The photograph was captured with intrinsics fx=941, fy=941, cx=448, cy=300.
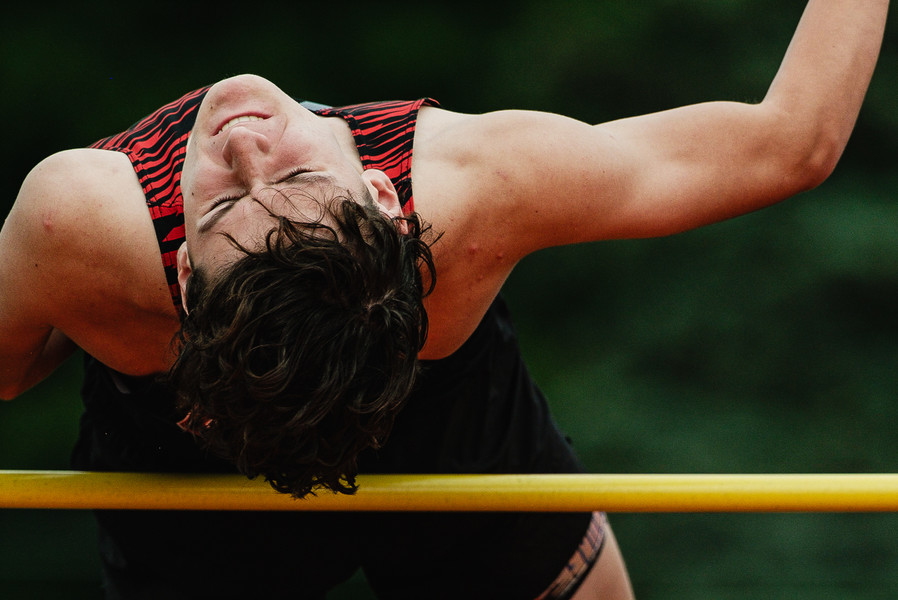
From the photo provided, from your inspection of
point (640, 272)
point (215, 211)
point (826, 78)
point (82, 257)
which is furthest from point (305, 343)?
point (640, 272)

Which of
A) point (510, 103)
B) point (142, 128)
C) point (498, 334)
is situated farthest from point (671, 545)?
point (142, 128)

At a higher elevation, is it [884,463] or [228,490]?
[228,490]

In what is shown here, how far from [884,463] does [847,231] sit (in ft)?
2.26

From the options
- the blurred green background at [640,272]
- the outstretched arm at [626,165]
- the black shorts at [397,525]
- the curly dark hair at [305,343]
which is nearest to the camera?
the curly dark hair at [305,343]

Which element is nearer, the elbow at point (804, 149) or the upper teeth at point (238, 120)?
the upper teeth at point (238, 120)

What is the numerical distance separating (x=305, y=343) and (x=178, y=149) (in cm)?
28

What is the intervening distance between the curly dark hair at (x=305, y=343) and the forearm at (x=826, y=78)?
0.45 meters

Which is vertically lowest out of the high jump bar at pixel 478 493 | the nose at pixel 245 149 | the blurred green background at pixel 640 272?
the blurred green background at pixel 640 272

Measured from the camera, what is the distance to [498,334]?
3.93ft

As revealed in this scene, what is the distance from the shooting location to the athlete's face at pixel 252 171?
0.78 meters

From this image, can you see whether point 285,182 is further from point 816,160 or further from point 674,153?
point 816,160

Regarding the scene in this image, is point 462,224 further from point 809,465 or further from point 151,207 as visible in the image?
point 809,465

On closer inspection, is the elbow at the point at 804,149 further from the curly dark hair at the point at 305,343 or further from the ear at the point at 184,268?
the ear at the point at 184,268

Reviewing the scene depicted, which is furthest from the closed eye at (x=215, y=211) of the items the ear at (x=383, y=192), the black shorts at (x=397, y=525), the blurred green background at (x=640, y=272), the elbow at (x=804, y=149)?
the blurred green background at (x=640, y=272)
